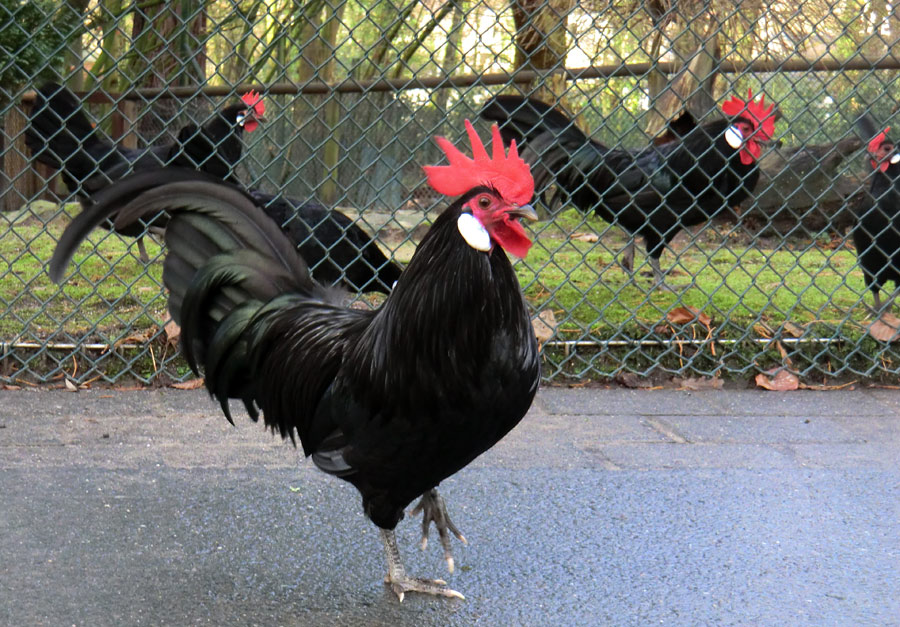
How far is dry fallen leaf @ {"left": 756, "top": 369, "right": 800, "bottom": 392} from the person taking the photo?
471cm

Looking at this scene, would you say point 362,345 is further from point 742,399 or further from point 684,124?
point 684,124

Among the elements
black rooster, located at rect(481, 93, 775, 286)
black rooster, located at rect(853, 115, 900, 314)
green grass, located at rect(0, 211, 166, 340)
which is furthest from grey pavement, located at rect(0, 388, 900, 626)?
black rooster, located at rect(481, 93, 775, 286)

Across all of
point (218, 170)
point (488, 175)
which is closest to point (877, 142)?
point (488, 175)

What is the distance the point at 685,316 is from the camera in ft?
16.4

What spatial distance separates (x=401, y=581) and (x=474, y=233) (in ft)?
3.44

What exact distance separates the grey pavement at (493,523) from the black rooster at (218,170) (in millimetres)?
1067

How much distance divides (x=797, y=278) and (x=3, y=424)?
525 centimetres

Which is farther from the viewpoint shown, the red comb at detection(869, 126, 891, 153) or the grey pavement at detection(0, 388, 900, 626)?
the red comb at detection(869, 126, 891, 153)

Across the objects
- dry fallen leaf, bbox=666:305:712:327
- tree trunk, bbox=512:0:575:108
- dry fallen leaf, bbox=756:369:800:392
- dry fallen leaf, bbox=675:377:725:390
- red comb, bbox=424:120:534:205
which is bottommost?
dry fallen leaf, bbox=675:377:725:390

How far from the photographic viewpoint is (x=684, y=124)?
7.17 meters

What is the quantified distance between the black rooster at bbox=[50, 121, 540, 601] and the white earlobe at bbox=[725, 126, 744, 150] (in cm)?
431

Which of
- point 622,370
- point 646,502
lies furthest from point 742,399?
point 646,502

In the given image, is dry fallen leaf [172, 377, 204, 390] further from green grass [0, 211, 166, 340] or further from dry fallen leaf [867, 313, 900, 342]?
dry fallen leaf [867, 313, 900, 342]

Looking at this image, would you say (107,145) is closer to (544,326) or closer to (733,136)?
(544,326)
